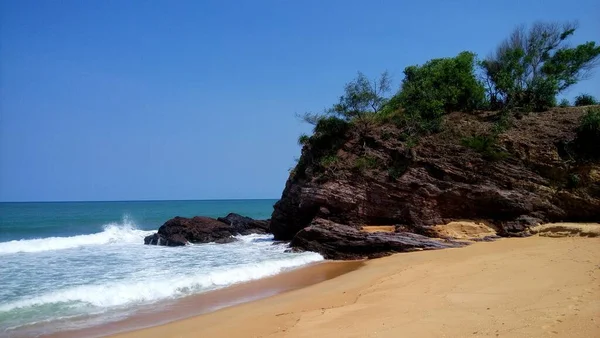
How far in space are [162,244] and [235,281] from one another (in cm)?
1324

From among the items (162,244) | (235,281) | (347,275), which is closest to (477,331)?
(347,275)

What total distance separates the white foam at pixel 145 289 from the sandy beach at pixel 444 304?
2843 mm

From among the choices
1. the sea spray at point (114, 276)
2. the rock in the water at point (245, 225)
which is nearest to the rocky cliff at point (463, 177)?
the sea spray at point (114, 276)

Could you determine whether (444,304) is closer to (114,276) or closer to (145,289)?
(145,289)

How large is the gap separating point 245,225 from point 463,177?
57.7ft

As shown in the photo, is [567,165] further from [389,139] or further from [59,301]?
[59,301]

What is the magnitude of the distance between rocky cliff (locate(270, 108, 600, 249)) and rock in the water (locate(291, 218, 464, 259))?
55 centimetres

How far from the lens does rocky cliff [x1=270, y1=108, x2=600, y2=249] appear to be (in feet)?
58.4

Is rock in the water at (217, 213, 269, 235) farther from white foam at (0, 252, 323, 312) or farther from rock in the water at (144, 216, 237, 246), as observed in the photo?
white foam at (0, 252, 323, 312)

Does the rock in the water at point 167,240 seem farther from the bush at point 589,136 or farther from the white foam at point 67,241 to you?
the bush at point 589,136

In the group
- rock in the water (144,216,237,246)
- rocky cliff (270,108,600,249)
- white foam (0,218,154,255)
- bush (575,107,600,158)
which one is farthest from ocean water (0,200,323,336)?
bush (575,107,600,158)

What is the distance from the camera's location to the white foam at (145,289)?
10.5 metres

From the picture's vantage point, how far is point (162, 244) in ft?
82.2

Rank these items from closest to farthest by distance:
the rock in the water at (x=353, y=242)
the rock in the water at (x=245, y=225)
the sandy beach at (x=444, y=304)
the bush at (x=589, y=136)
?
the sandy beach at (x=444, y=304)
the rock in the water at (x=353, y=242)
the bush at (x=589, y=136)
the rock in the water at (x=245, y=225)
